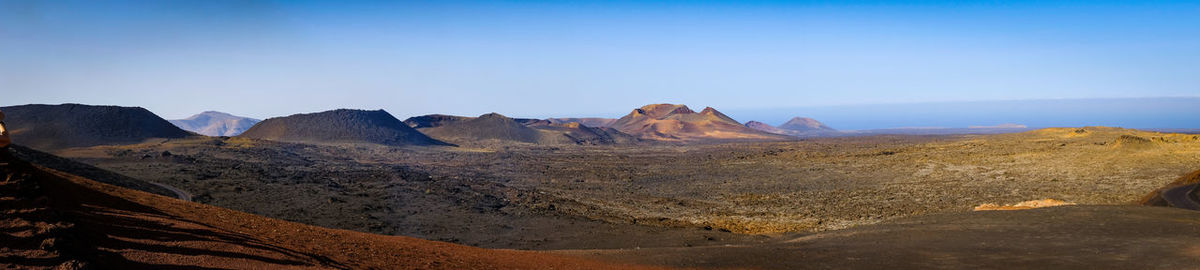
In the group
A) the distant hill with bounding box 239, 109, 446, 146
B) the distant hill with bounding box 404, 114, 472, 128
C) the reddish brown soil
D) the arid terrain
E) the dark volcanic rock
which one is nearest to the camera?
the reddish brown soil

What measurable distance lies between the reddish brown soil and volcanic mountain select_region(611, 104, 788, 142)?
10179 cm

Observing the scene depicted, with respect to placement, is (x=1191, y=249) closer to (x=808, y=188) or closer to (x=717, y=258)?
(x=717, y=258)

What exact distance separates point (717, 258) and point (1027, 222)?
761 cm

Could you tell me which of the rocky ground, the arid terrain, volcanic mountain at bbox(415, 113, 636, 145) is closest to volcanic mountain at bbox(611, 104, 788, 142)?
volcanic mountain at bbox(415, 113, 636, 145)

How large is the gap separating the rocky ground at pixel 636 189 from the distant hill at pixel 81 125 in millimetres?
4937

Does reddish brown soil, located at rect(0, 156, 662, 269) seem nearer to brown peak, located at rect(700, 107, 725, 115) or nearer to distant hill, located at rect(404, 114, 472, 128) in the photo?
distant hill, located at rect(404, 114, 472, 128)

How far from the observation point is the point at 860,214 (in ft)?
76.4

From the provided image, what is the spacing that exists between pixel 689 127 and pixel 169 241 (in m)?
127

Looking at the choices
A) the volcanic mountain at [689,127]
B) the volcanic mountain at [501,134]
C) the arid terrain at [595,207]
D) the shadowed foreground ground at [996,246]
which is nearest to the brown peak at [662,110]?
the volcanic mountain at [689,127]

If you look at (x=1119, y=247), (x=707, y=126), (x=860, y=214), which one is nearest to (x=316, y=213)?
(x=860, y=214)

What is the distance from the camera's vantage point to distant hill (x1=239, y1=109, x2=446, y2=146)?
69.8 metres

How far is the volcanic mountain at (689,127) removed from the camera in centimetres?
11970

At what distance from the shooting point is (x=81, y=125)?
49.2 meters

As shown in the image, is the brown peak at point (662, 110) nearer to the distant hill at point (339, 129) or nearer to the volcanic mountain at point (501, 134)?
the volcanic mountain at point (501, 134)
